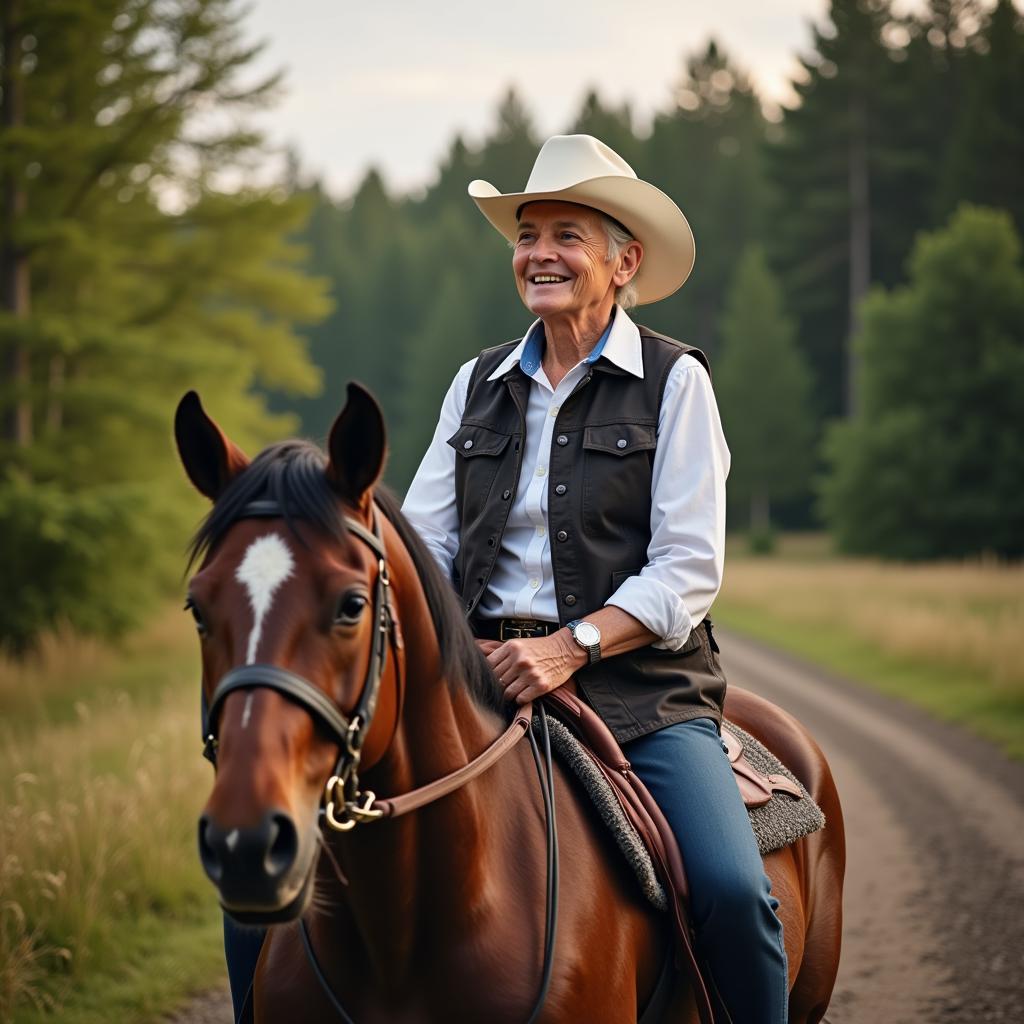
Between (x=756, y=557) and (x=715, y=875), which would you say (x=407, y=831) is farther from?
(x=756, y=557)

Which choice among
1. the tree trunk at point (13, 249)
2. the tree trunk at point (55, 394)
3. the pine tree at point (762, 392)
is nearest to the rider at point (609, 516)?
the tree trunk at point (13, 249)

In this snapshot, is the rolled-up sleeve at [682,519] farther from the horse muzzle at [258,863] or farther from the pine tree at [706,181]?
the pine tree at [706,181]

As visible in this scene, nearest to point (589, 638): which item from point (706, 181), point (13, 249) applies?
point (13, 249)

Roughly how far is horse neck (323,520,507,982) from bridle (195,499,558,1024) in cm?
5

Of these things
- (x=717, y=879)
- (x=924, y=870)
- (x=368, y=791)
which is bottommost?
(x=924, y=870)

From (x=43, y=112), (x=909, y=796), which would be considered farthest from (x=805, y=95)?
(x=909, y=796)

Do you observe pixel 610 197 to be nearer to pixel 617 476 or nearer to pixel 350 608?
pixel 617 476

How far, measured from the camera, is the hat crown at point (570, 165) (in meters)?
3.23

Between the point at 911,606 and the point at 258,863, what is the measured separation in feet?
61.4

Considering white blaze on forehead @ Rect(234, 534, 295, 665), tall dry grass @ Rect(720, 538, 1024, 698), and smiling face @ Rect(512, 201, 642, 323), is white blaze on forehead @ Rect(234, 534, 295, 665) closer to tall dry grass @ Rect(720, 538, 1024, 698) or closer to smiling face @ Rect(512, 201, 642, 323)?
smiling face @ Rect(512, 201, 642, 323)

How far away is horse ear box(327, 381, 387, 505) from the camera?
2.10 metres

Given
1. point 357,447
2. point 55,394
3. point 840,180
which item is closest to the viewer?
point 357,447

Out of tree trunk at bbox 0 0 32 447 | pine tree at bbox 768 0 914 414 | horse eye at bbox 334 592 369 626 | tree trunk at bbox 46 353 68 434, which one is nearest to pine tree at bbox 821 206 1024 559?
pine tree at bbox 768 0 914 414

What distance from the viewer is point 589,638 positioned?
2803 mm
